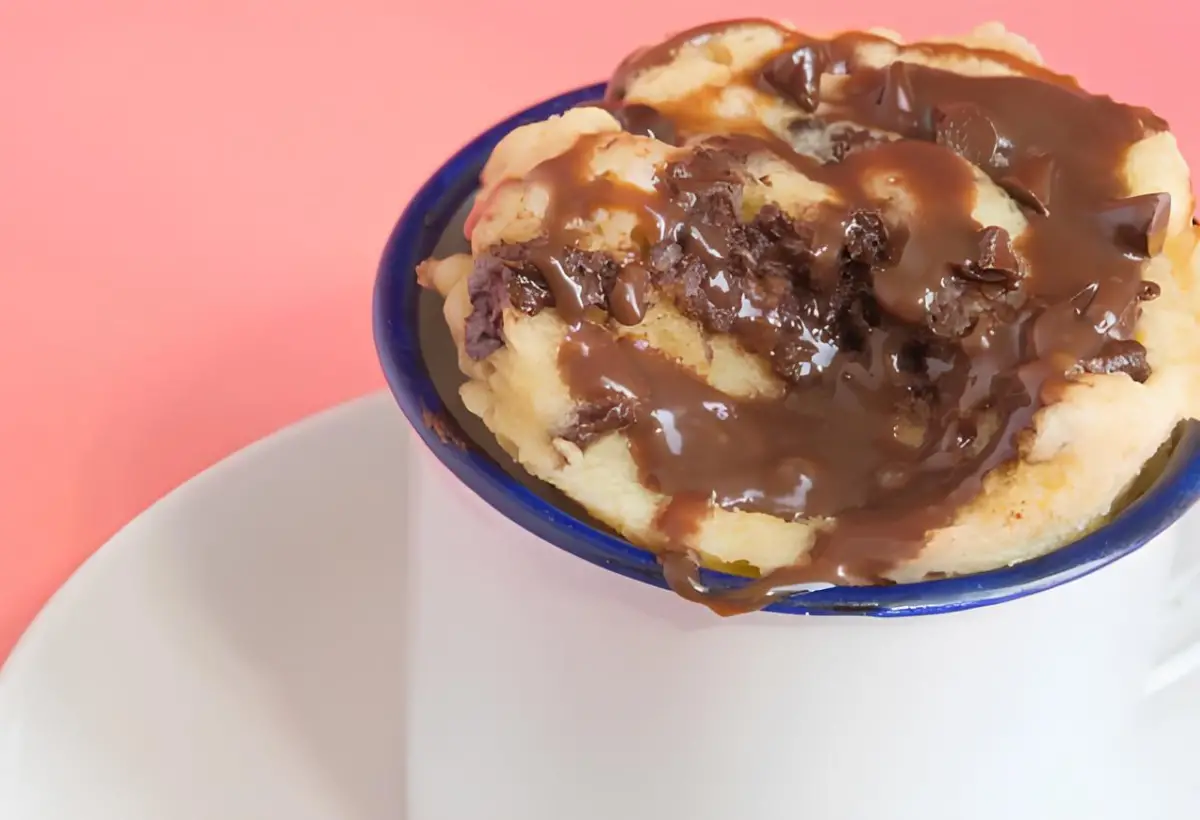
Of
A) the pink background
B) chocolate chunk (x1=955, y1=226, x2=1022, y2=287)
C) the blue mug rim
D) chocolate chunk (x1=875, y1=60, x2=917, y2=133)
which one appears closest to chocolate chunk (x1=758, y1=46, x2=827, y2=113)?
chocolate chunk (x1=875, y1=60, x2=917, y2=133)

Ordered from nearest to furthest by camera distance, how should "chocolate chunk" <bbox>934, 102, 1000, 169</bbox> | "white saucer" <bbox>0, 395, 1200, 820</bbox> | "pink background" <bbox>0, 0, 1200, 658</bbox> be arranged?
"chocolate chunk" <bbox>934, 102, 1000, 169</bbox>, "white saucer" <bbox>0, 395, 1200, 820</bbox>, "pink background" <bbox>0, 0, 1200, 658</bbox>

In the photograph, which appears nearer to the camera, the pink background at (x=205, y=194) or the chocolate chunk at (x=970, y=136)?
the chocolate chunk at (x=970, y=136)

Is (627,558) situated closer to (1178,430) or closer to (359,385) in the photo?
(1178,430)

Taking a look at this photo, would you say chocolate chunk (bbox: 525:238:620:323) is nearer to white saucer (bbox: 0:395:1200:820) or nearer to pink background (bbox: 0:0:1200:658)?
white saucer (bbox: 0:395:1200:820)

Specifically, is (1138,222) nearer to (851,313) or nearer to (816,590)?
(851,313)

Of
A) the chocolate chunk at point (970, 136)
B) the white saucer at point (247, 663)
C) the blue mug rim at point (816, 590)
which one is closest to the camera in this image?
the blue mug rim at point (816, 590)

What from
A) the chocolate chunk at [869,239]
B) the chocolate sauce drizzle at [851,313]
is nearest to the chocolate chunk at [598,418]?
the chocolate sauce drizzle at [851,313]

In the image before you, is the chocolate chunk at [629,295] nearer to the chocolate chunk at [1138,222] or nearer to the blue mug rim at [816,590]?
the blue mug rim at [816,590]
